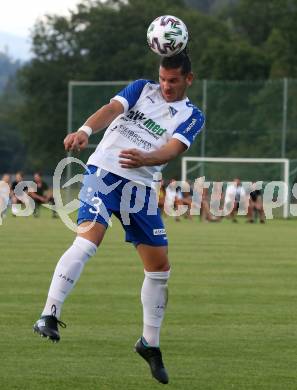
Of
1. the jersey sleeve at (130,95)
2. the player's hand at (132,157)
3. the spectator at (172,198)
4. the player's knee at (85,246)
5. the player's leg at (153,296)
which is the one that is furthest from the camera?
the spectator at (172,198)

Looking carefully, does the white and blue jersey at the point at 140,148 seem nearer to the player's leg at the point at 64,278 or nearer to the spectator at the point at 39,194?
the player's leg at the point at 64,278

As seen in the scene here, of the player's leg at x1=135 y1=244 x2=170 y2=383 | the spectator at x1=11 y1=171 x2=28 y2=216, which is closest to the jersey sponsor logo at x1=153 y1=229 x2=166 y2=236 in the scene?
the player's leg at x1=135 y1=244 x2=170 y2=383

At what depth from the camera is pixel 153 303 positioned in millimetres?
9789

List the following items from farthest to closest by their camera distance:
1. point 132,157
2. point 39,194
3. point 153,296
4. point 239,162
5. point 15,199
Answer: point 15,199 → point 39,194 → point 239,162 → point 153,296 → point 132,157

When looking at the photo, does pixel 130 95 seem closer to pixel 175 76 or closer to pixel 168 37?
pixel 175 76

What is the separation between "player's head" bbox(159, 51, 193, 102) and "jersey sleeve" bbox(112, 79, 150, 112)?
18 centimetres

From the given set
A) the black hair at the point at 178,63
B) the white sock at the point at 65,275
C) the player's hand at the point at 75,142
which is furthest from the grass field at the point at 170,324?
the black hair at the point at 178,63

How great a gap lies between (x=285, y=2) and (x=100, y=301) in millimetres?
80640

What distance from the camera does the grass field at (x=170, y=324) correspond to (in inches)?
374

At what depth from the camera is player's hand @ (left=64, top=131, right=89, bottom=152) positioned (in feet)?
28.2

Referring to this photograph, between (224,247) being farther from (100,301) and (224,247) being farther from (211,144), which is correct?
(211,144)

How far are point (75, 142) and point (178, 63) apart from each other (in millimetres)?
1237

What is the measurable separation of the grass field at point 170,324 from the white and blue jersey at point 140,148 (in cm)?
118

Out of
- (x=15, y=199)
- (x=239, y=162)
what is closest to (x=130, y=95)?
(x=239, y=162)
